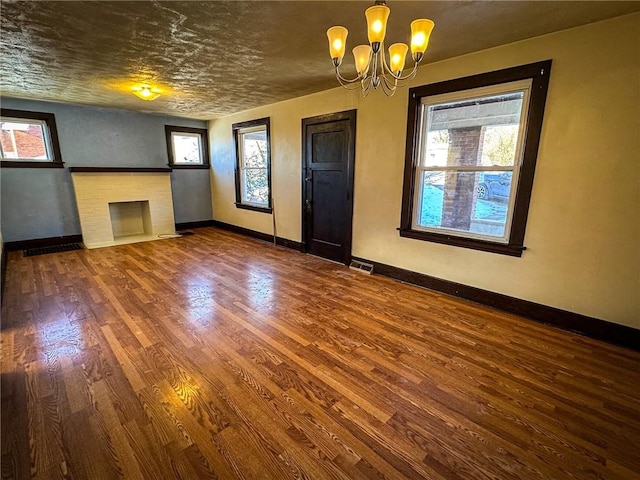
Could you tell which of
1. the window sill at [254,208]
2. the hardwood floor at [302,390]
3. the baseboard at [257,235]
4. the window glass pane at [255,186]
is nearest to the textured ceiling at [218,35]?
the window glass pane at [255,186]

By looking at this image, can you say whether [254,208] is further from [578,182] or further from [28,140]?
[578,182]

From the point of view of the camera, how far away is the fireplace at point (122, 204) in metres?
4.96

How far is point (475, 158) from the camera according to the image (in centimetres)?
286

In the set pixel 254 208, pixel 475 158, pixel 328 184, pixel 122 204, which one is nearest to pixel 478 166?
pixel 475 158

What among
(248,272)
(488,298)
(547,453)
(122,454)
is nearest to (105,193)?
(248,272)

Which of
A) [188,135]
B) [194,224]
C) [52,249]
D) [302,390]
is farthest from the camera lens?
[194,224]

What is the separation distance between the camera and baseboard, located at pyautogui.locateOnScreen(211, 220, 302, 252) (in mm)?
5012

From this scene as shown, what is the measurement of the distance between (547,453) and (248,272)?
3.26 meters

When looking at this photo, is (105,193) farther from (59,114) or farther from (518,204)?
(518,204)

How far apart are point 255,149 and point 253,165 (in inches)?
12.0

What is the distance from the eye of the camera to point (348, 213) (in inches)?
158

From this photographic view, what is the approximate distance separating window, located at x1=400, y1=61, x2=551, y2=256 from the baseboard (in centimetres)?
212

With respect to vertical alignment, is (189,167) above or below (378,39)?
below

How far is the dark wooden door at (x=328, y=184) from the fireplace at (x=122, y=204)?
3144 mm
